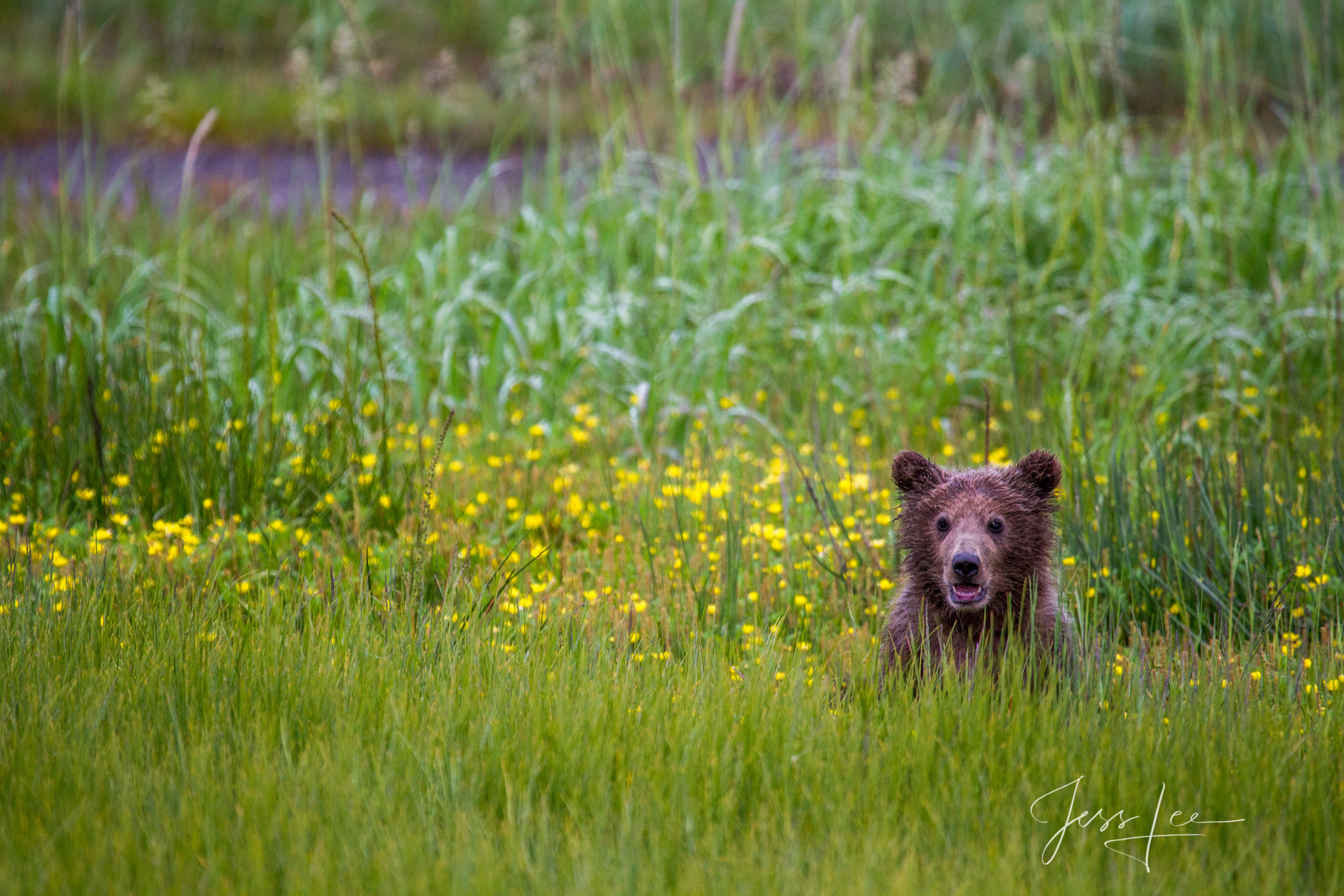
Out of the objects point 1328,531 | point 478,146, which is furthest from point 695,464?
point 478,146

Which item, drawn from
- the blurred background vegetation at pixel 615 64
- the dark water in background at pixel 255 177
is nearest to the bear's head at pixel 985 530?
the blurred background vegetation at pixel 615 64

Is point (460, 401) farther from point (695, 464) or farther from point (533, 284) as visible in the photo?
point (695, 464)

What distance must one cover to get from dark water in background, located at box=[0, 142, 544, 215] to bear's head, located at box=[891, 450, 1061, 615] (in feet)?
17.3

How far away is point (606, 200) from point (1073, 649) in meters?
5.13

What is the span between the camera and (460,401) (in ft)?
21.3

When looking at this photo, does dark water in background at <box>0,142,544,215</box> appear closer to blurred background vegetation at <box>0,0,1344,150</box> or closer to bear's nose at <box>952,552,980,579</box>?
blurred background vegetation at <box>0,0,1344,150</box>

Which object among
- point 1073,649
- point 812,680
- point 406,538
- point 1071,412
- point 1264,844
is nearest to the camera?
point 1264,844

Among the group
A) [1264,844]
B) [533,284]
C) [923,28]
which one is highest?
[923,28]

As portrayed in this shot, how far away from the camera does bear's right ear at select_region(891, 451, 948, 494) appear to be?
385cm

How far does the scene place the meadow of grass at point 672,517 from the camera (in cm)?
266

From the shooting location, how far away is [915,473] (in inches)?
152

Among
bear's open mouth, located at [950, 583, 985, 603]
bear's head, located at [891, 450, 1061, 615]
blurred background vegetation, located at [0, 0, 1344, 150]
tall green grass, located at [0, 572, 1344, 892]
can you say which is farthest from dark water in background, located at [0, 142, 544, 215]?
bear's open mouth, located at [950, 583, 985, 603]
